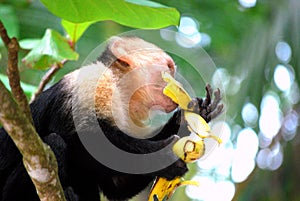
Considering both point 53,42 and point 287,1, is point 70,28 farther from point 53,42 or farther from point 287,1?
point 287,1

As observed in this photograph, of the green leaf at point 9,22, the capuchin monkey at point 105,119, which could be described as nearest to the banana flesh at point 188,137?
the capuchin monkey at point 105,119

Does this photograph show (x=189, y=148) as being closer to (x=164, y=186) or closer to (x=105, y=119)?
(x=164, y=186)

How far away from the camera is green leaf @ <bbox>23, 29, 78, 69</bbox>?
156cm

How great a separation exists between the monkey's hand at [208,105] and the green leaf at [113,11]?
203mm

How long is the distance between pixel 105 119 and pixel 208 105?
1.11ft

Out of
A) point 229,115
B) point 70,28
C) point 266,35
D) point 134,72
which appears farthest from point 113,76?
point 266,35

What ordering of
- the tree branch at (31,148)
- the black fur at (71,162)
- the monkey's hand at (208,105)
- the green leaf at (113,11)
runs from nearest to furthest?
the tree branch at (31,148) → the green leaf at (113,11) → the monkey's hand at (208,105) → the black fur at (71,162)

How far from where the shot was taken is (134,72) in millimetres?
1745

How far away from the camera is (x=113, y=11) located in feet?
4.12

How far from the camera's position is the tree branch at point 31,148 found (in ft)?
3.16

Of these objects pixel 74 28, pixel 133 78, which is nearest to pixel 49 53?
pixel 74 28

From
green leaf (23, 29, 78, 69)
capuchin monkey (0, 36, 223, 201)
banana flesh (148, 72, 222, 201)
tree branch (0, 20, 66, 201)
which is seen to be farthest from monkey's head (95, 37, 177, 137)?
tree branch (0, 20, 66, 201)

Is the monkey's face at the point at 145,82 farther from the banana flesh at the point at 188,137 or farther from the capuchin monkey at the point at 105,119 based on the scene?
the banana flesh at the point at 188,137

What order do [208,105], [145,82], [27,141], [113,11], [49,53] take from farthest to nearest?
1. [145,82]
2. [49,53]
3. [208,105]
4. [113,11]
5. [27,141]
